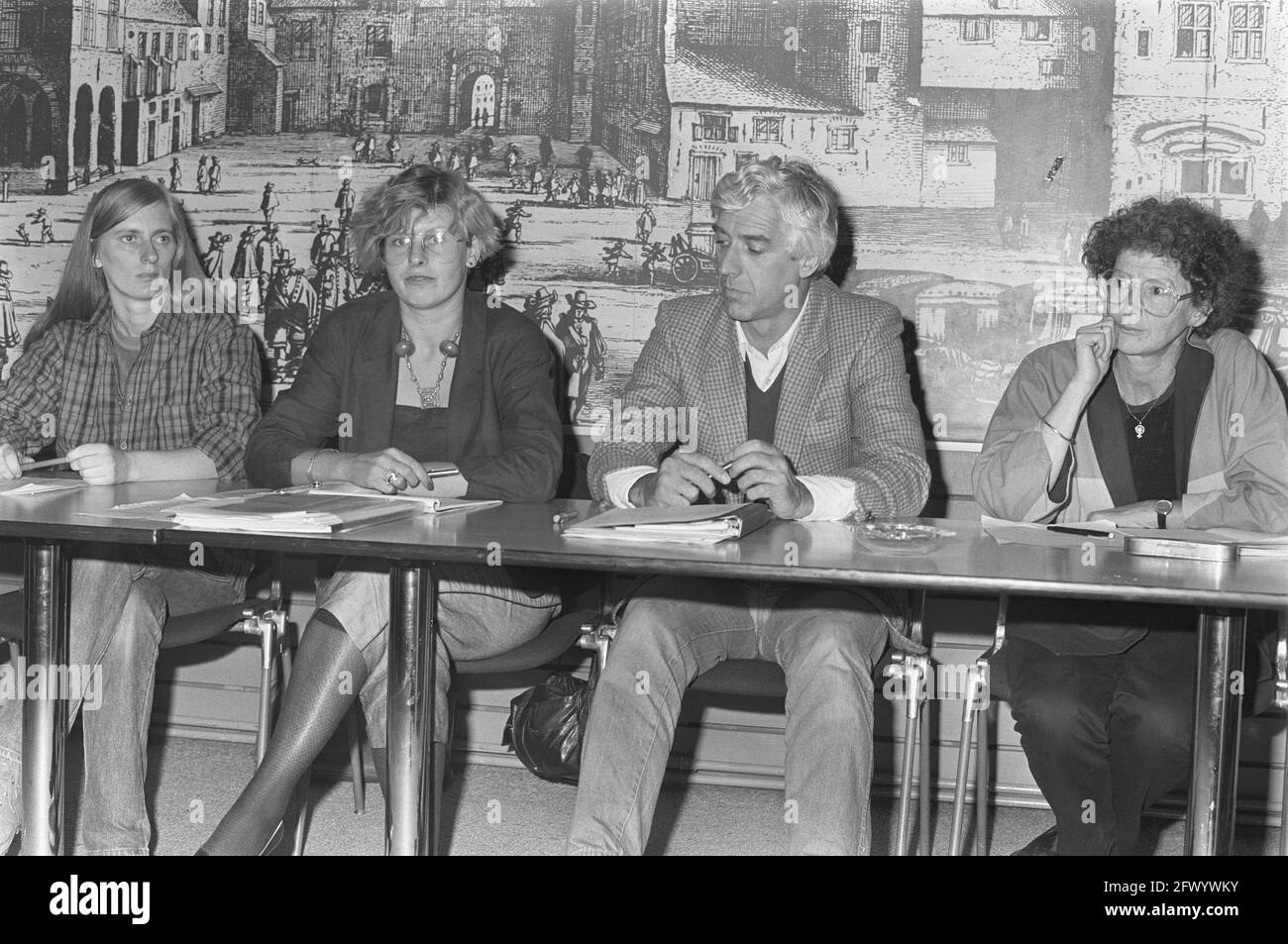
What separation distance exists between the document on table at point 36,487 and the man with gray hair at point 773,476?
1016 mm

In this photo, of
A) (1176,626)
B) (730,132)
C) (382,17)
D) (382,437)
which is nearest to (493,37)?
(382,17)

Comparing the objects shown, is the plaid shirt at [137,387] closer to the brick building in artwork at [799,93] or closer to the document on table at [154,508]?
the document on table at [154,508]

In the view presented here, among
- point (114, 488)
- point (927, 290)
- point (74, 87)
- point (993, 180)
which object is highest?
point (74, 87)

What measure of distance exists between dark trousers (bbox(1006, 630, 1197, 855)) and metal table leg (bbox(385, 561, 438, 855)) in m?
1.04

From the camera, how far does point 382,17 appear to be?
3.58 meters

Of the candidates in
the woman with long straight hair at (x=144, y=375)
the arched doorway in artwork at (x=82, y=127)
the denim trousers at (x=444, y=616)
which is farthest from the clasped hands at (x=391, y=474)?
the arched doorway in artwork at (x=82, y=127)

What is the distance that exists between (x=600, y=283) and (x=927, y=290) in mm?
788

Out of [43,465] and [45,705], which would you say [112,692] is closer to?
[45,705]

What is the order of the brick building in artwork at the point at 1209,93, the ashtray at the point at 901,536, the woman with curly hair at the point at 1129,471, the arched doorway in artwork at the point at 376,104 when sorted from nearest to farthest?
the ashtray at the point at 901,536 → the woman with curly hair at the point at 1129,471 → the brick building in artwork at the point at 1209,93 → the arched doorway in artwork at the point at 376,104

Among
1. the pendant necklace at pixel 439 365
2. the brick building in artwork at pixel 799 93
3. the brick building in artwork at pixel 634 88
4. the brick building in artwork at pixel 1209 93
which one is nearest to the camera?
the pendant necklace at pixel 439 365

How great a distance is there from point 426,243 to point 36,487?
94 centimetres

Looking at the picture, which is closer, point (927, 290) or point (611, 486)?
point (611, 486)

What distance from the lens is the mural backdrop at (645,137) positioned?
10.6ft

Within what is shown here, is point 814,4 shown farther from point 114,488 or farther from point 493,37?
point 114,488
